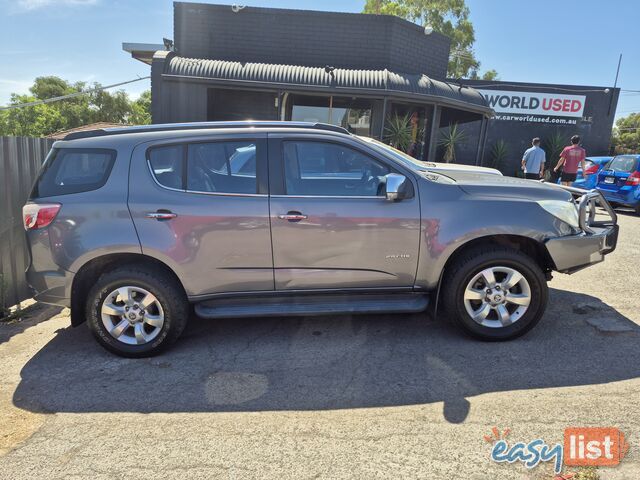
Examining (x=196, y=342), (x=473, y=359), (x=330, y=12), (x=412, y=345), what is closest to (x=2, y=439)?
(x=196, y=342)

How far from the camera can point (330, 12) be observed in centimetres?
1192

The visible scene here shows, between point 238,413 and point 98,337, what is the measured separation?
4.73ft

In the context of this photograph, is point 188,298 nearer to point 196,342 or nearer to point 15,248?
point 196,342

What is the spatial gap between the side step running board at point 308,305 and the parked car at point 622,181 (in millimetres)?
10067

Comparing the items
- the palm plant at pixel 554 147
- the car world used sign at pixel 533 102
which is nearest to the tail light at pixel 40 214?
the car world used sign at pixel 533 102

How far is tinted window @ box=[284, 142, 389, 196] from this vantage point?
143 inches

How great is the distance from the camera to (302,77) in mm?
10844

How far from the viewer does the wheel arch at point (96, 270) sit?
3537 millimetres

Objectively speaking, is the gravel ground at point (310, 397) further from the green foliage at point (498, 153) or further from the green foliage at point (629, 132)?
the green foliage at point (629, 132)

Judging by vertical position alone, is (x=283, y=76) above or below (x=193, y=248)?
above

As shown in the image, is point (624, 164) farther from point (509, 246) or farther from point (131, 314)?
point (131, 314)

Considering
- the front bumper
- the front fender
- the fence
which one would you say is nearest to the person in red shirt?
the front bumper

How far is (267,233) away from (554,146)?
1752cm

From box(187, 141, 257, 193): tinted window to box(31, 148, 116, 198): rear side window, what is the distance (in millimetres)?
635
